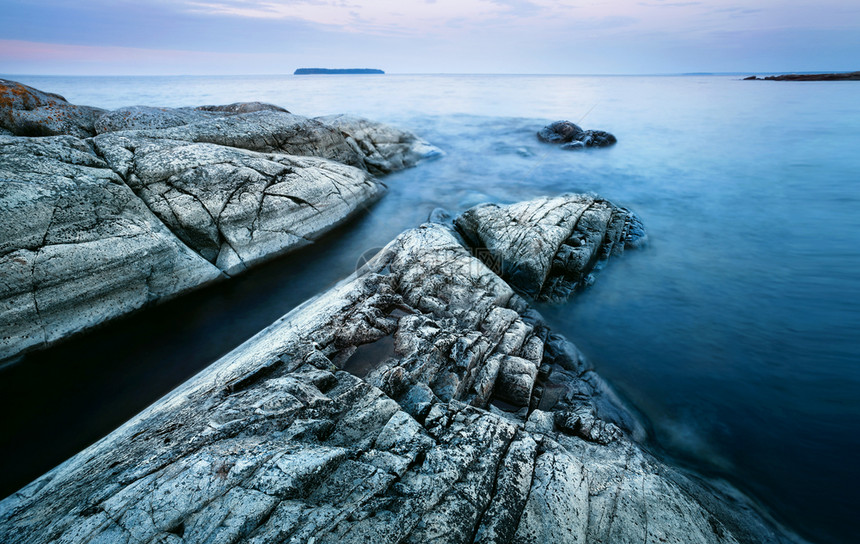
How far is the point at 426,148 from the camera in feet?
68.1

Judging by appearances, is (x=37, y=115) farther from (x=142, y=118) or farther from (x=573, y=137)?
(x=573, y=137)

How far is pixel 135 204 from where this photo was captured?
814cm

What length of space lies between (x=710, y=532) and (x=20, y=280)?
11423 mm

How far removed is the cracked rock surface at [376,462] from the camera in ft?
9.78

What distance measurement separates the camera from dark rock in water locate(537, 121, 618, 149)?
22.9 m

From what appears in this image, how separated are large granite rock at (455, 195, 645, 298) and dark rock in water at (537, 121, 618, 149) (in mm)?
13598

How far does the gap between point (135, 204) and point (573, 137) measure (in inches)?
973

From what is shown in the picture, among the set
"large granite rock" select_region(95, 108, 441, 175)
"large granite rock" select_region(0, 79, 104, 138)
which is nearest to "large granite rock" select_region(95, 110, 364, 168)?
"large granite rock" select_region(95, 108, 441, 175)

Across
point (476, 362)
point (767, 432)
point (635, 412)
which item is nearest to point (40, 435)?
point (476, 362)

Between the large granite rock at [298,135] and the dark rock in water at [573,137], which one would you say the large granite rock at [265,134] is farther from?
the dark rock in water at [573,137]

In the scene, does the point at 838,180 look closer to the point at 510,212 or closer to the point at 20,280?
the point at 510,212

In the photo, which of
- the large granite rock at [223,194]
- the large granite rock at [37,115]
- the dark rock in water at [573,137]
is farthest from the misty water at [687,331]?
the large granite rock at [37,115]

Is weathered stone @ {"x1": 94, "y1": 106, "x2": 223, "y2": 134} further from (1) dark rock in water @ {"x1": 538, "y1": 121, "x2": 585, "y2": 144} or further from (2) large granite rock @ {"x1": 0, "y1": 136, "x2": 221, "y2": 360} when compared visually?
(1) dark rock in water @ {"x1": 538, "y1": 121, "x2": 585, "y2": 144}

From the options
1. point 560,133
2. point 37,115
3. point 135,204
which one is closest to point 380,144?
point 135,204
